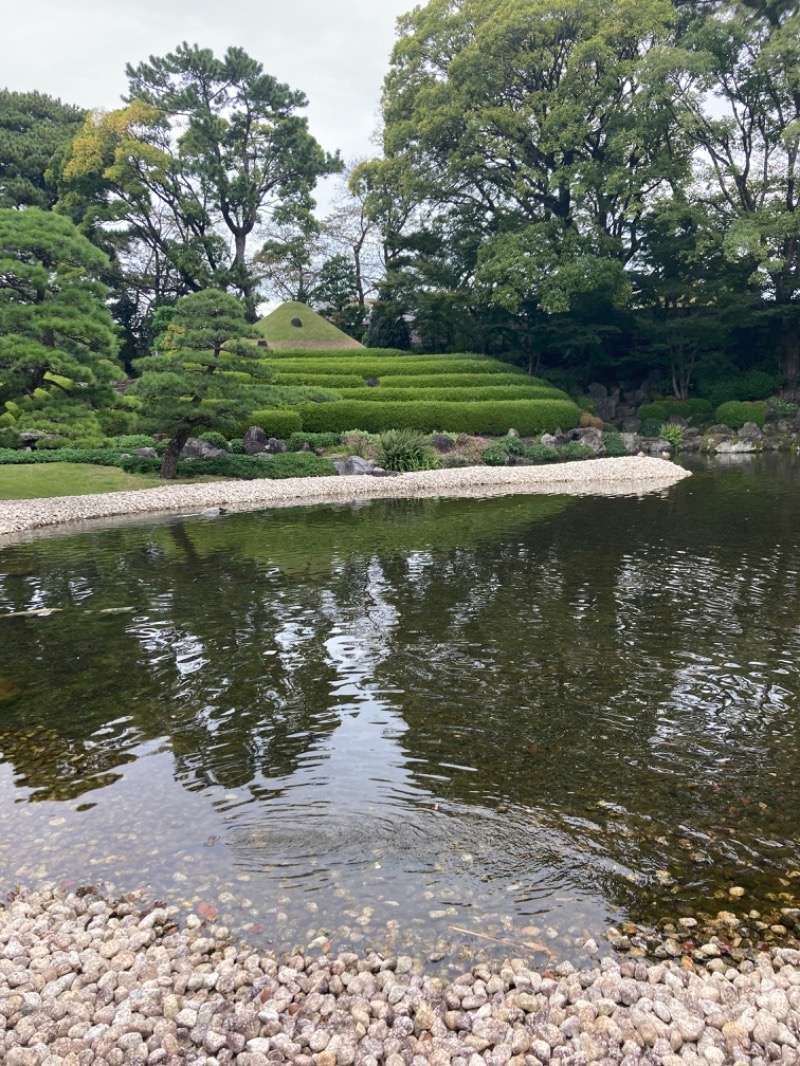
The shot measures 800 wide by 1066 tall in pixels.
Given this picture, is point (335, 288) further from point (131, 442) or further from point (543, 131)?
point (131, 442)

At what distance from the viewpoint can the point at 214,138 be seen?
146ft

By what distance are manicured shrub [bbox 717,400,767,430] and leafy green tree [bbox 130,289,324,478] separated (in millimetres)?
23853

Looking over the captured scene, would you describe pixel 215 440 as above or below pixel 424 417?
below

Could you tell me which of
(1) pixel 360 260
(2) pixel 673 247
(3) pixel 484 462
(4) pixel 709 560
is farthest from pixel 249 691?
(1) pixel 360 260

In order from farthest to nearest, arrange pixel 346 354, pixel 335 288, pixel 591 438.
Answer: pixel 335 288, pixel 346 354, pixel 591 438

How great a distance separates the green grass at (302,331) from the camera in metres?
44.8

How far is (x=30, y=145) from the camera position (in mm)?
45812

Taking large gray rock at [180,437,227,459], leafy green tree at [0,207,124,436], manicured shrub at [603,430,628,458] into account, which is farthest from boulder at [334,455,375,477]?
manicured shrub at [603,430,628,458]

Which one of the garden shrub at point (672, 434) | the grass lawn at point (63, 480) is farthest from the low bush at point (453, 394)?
the grass lawn at point (63, 480)

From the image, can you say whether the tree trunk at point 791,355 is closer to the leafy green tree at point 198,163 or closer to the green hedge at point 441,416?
the green hedge at point 441,416

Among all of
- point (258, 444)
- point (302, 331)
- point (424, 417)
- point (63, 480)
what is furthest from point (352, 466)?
point (302, 331)

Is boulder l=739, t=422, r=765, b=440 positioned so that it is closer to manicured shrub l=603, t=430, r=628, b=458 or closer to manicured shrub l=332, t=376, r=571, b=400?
manicured shrub l=603, t=430, r=628, b=458

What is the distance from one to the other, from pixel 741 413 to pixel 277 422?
2318cm

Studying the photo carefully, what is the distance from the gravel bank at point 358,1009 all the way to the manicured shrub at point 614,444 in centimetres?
3007
